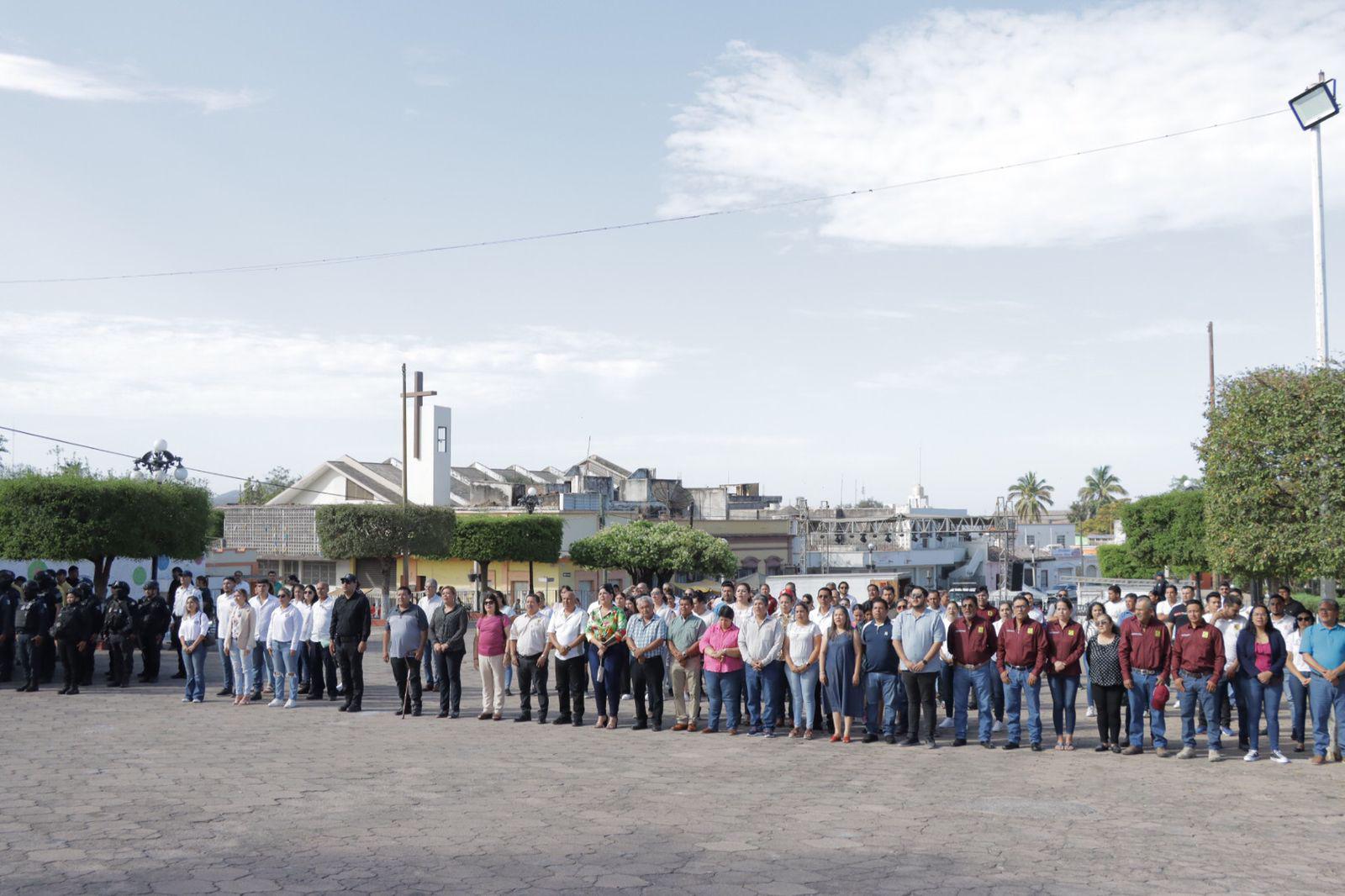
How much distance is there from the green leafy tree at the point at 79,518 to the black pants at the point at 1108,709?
2003 centimetres

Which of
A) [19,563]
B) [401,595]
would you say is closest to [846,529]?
[19,563]

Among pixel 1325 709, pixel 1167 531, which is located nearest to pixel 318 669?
pixel 1325 709

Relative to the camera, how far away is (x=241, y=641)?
16.5 metres

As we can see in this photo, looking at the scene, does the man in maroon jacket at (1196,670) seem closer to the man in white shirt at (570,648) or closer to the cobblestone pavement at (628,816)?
the cobblestone pavement at (628,816)

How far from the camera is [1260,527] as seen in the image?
1917 cm

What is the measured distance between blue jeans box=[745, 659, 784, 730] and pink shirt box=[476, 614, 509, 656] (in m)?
3.26

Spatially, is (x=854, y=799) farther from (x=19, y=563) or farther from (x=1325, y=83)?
(x=19, y=563)

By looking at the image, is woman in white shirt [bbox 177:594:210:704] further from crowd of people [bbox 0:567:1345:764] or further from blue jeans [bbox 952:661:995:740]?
blue jeans [bbox 952:661:995:740]

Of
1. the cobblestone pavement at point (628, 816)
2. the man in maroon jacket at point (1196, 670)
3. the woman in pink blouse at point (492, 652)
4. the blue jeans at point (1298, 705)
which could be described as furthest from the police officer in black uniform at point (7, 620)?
the blue jeans at point (1298, 705)

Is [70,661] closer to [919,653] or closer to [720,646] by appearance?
[720,646]

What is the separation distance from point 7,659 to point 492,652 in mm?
8878

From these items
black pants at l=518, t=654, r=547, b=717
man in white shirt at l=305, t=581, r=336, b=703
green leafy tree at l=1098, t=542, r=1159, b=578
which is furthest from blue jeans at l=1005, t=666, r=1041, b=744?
green leafy tree at l=1098, t=542, r=1159, b=578

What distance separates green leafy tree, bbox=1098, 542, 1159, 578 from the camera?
47719mm

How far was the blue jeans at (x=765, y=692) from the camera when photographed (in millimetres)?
13906
